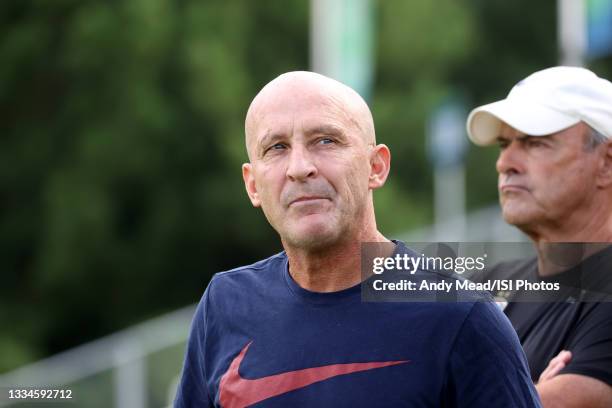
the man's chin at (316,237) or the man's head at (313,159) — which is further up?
the man's head at (313,159)

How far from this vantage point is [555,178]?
4078 mm

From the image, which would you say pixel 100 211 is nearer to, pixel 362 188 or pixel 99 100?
pixel 99 100

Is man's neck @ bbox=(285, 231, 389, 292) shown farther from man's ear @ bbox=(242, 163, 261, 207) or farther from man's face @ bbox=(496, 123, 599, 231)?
man's face @ bbox=(496, 123, 599, 231)

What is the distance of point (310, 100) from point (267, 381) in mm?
776

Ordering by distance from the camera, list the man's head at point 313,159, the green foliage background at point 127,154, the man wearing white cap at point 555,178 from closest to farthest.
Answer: the man's head at point 313,159 → the man wearing white cap at point 555,178 → the green foliage background at point 127,154

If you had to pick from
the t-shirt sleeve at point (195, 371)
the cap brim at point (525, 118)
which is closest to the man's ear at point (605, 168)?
the cap brim at point (525, 118)

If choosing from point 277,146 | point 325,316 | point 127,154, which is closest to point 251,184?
point 277,146

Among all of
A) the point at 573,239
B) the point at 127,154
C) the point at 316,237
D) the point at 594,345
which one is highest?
the point at 316,237

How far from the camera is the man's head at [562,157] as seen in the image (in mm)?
4062

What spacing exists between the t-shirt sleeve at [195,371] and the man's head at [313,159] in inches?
16.0

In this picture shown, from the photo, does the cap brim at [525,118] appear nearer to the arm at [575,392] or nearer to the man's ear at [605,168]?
the man's ear at [605,168]

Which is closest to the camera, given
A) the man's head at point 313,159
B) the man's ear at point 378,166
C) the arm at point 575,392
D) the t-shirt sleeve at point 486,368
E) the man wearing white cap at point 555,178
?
the t-shirt sleeve at point 486,368

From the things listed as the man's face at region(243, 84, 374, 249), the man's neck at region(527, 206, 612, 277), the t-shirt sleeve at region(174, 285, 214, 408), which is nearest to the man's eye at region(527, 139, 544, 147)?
the man's neck at region(527, 206, 612, 277)

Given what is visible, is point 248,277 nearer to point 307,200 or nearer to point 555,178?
point 307,200
